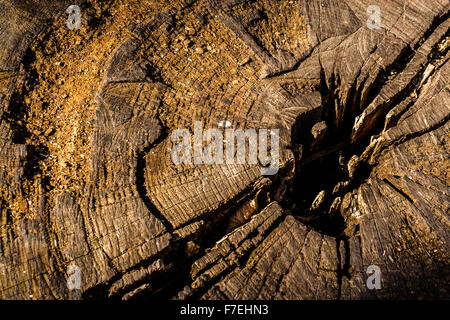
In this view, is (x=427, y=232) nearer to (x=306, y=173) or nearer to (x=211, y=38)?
(x=306, y=173)

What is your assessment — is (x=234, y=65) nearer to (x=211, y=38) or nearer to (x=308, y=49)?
(x=211, y=38)

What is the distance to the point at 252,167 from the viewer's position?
7.39 feet

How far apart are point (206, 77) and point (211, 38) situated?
0.39 meters

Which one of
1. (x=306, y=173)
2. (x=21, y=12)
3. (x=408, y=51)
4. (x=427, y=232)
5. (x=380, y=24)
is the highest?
(x=21, y=12)

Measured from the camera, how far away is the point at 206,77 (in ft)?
8.43

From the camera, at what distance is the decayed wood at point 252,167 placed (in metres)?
1.94

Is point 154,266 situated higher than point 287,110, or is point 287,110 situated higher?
point 287,110

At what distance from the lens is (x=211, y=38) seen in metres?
2.75

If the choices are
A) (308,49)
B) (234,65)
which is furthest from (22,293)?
(308,49)

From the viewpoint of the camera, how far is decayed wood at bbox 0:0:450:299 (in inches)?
76.5

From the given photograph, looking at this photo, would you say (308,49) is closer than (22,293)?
No

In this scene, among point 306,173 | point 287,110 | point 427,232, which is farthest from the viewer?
point 306,173

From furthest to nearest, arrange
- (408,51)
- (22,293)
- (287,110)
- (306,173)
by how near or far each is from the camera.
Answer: (306,173) → (408,51) → (287,110) → (22,293)
